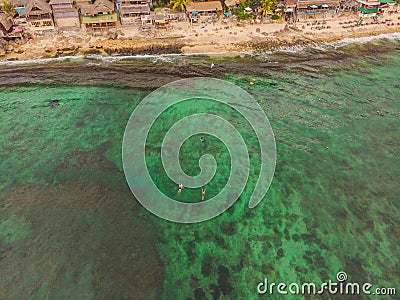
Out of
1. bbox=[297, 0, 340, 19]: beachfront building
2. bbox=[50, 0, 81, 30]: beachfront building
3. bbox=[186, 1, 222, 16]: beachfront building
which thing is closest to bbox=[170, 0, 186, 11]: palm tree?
bbox=[186, 1, 222, 16]: beachfront building

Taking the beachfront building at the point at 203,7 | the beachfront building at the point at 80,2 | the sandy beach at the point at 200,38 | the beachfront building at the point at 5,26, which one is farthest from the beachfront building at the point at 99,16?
the beachfront building at the point at 203,7

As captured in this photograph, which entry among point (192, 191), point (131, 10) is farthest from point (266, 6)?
point (192, 191)

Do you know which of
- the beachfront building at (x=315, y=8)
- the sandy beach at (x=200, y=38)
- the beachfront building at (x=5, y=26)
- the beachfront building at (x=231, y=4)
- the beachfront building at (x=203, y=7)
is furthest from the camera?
the beachfront building at (x=231, y=4)

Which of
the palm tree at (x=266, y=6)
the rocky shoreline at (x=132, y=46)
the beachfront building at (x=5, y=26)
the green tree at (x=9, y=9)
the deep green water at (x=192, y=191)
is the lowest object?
the deep green water at (x=192, y=191)

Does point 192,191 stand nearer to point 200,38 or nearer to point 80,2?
point 200,38

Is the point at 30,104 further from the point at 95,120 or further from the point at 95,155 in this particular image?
the point at 95,155

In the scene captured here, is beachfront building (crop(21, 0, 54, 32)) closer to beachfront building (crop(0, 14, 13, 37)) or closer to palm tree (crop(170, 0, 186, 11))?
beachfront building (crop(0, 14, 13, 37))

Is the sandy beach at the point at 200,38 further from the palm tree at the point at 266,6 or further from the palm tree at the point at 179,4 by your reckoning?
the palm tree at the point at 179,4
